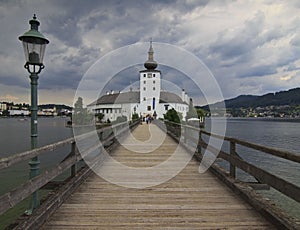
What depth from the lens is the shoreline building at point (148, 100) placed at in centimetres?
7425

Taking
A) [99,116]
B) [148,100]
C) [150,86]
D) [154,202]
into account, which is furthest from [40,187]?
[99,116]

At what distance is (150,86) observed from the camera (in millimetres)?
74438

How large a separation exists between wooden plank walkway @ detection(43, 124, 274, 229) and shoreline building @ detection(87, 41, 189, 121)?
61965mm

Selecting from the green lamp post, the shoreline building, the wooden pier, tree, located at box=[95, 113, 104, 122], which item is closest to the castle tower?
the shoreline building

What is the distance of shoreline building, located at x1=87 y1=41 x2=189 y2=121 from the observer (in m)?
74.2

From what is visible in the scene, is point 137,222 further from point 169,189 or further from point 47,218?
point 169,189

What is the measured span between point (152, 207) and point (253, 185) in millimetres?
1958

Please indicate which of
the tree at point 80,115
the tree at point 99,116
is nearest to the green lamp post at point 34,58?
A: the tree at point 80,115

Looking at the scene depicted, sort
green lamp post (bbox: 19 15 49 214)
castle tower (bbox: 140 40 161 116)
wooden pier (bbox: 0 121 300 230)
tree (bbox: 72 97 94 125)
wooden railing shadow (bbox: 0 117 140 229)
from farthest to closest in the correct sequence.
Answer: tree (bbox: 72 97 94 125), castle tower (bbox: 140 40 161 116), green lamp post (bbox: 19 15 49 214), wooden pier (bbox: 0 121 300 230), wooden railing shadow (bbox: 0 117 140 229)

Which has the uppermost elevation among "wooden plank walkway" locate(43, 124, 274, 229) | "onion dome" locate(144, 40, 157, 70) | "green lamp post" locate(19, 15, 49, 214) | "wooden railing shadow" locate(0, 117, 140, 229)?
"onion dome" locate(144, 40, 157, 70)

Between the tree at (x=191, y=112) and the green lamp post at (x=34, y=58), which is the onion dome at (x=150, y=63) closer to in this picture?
the tree at (x=191, y=112)

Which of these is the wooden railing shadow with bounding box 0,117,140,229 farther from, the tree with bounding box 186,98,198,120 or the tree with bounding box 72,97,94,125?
the tree with bounding box 186,98,198,120

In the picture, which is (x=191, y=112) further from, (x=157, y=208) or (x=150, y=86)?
(x=157, y=208)

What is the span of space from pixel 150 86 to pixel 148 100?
378 cm
